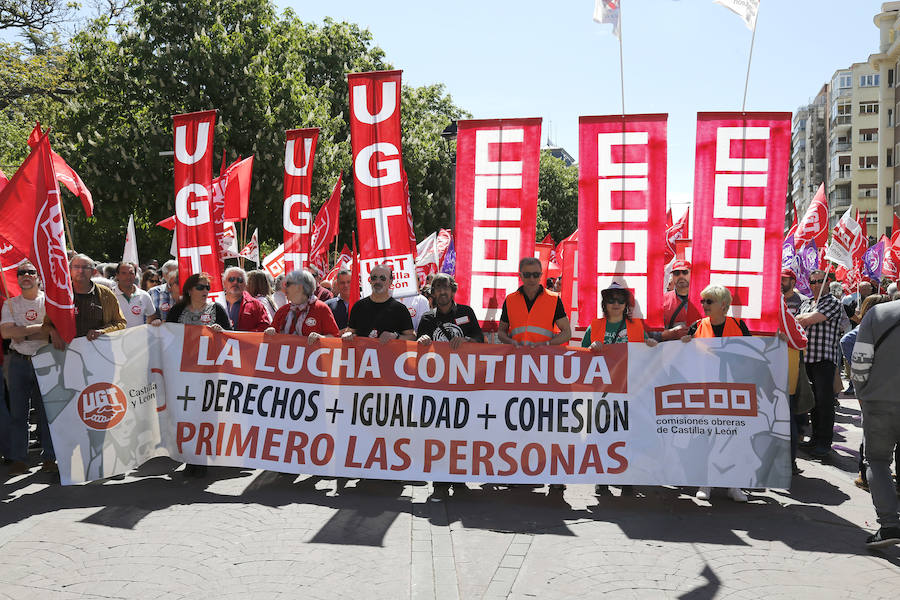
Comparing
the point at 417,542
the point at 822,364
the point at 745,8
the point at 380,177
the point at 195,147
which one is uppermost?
the point at 745,8

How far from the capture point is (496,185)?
8820mm

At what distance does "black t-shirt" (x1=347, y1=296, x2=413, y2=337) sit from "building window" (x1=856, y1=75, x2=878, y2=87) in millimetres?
76017

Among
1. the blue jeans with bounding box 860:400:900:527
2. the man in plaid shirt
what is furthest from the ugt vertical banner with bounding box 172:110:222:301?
the blue jeans with bounding box 860:400:900:527

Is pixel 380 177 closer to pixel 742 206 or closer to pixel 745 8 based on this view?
pixel 742 206

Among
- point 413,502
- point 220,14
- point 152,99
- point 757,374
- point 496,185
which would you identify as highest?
point 220,14

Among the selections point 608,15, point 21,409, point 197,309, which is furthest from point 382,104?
point 21,409

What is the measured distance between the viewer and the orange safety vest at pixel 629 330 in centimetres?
717

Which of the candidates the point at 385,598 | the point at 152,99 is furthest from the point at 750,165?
the point at 152,99

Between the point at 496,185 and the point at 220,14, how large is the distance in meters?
18.4

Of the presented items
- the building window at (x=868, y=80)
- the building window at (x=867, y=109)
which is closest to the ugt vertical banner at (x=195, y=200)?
the building window at (x=867, y=109)

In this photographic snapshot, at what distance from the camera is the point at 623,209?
8.44m

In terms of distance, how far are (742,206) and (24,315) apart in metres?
6.61

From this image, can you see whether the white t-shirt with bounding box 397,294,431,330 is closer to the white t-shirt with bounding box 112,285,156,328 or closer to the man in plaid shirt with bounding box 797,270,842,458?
the white t-shirt with bounding box 112,285,156,328

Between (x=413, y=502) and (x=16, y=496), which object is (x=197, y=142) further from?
(x=413, y=502)
